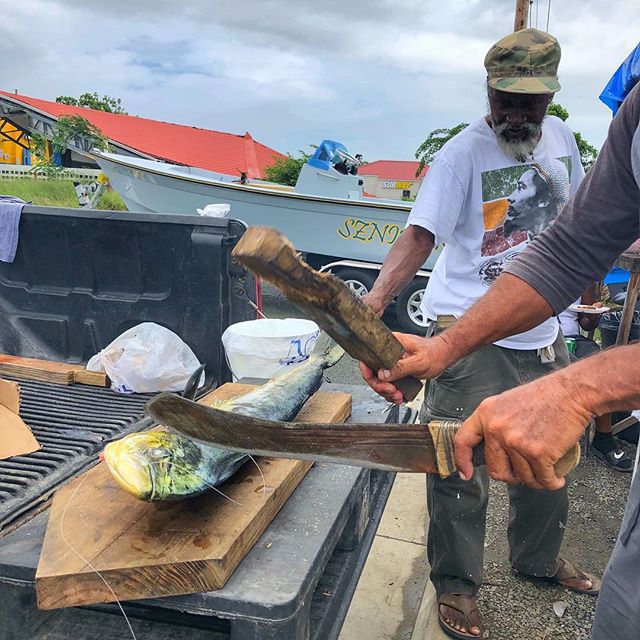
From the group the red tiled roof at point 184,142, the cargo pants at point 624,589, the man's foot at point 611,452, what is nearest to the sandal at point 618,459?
the man's foot at point 611,452

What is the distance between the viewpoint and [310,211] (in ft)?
28.2

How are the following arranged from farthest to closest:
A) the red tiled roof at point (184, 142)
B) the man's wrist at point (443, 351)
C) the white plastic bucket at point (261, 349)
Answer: the red tiled roof at point (184, 142) → the white plastic bucket at point (261, 349) → the man's wrist at point (443, 351)

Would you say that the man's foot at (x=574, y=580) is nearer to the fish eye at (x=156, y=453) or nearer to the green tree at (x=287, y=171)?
the fish eye at (x=156, y=453)

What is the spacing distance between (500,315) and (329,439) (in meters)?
0.71

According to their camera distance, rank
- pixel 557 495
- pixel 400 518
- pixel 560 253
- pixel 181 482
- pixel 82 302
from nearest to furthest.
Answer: pixel 181 482 < pixel 560 253 < pixel 557 495 < pixel 82 302 < pixel 400 518

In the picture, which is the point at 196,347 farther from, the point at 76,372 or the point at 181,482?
the point at 181,482

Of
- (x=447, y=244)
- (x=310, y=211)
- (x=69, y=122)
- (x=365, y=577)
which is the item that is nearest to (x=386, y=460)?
(x=447, y=244)

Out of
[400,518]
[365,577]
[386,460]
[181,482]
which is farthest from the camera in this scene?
[400,518]

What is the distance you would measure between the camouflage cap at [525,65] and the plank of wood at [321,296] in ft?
4.64

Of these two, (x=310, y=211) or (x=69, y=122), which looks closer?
(x=310, y=211)

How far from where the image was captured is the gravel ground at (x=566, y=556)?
8.70 feet

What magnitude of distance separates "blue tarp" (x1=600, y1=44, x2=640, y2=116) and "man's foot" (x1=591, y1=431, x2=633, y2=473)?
260 centimetres

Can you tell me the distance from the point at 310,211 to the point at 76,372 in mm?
5932

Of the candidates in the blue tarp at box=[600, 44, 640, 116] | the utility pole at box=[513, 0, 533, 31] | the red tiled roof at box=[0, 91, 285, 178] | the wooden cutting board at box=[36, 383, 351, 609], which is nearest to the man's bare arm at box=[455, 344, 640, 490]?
the wooden cutting board at box=[36, 383, 351, 609]
